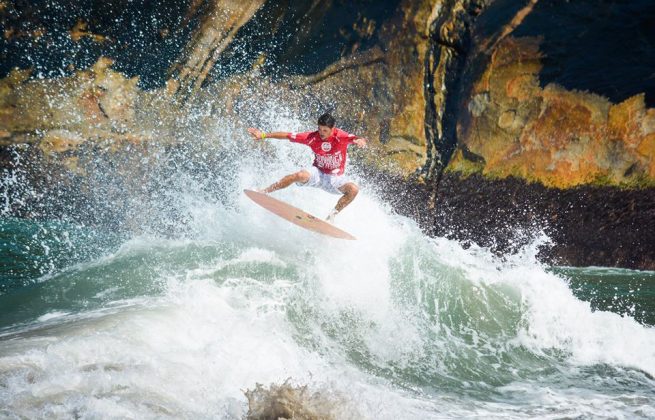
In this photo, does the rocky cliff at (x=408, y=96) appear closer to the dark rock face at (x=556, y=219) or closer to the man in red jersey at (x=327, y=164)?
the dark rock face at (x=556, y=219)

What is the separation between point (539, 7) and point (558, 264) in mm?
5168

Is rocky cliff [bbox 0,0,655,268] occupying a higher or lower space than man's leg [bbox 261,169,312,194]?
higher

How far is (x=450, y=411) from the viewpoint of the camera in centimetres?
491

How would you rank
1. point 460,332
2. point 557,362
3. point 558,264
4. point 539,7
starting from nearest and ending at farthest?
1. point 557,362
2. point 460,332
3. point 539,7
4. point 558,264

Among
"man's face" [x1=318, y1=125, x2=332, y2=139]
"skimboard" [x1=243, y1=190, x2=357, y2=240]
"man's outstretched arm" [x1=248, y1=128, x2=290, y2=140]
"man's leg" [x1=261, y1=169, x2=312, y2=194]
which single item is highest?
"man's face" [x1=318, y1=125, x2=332, y2=139]

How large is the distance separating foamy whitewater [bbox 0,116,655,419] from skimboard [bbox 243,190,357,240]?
440 mm

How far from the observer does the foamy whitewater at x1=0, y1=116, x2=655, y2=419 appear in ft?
Result: 13.1

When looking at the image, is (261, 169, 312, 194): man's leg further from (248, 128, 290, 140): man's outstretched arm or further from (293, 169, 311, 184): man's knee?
(248, 128, 290, 140): man's outstretched arm

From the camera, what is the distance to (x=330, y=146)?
770 cm

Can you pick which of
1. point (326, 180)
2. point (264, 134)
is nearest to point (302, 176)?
point (326, 180)

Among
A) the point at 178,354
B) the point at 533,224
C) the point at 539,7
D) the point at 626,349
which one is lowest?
the point at 178,354

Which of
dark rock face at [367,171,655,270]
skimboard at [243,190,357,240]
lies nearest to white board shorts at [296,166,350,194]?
skimboard at [243,190,357,240]

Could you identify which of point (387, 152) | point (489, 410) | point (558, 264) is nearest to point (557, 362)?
point (489, 410)

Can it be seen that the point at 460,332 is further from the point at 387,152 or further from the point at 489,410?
the point at 387,152
